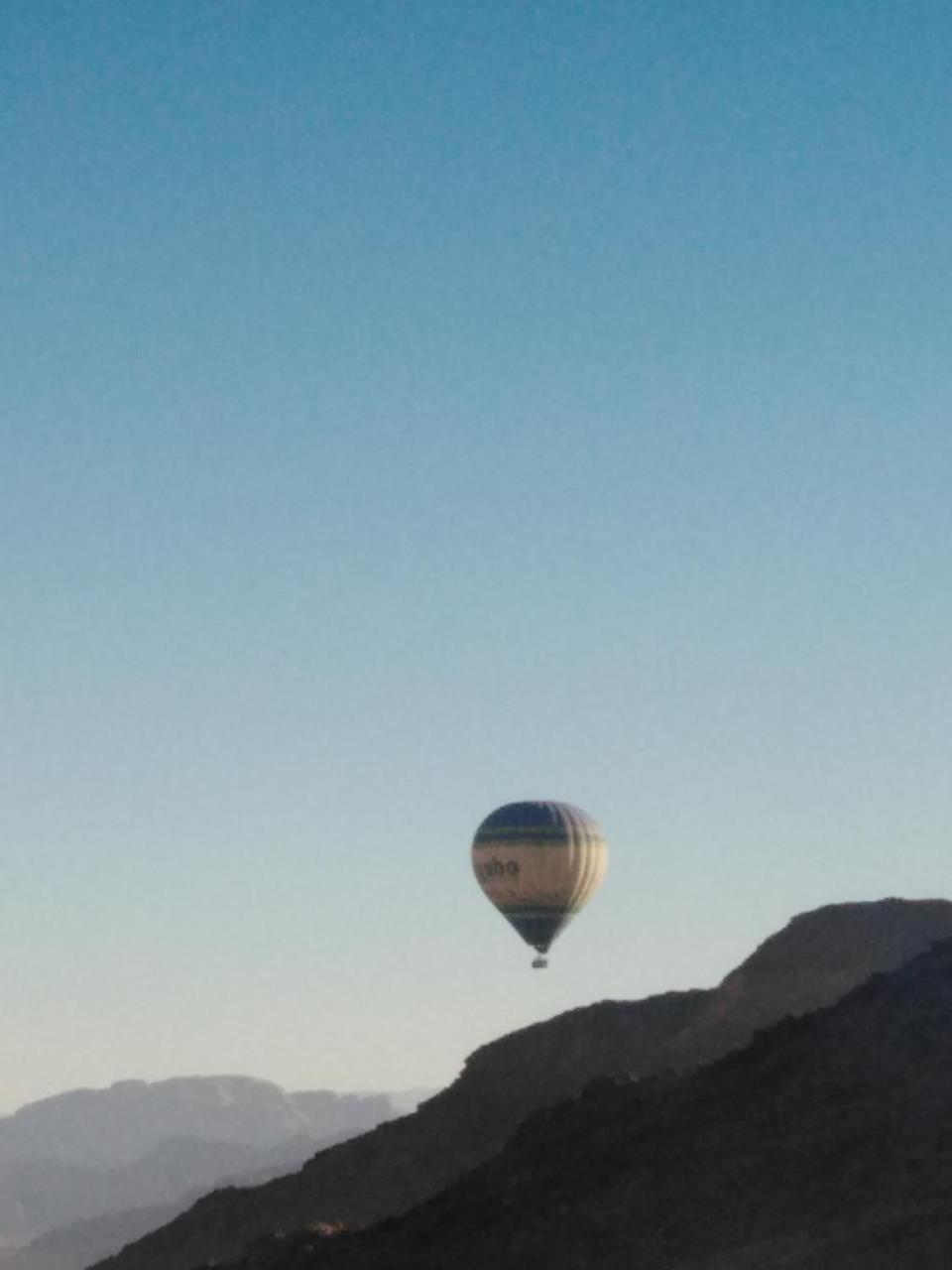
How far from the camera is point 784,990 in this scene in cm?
6888

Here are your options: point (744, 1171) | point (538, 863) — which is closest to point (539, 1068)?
point (538, 863)

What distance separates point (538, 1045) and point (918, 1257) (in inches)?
1462

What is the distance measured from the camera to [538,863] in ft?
236

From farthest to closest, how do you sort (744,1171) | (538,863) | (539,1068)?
(538,863), (539,1068), (744,1171)

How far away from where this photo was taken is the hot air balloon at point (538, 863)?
71875 millimetres

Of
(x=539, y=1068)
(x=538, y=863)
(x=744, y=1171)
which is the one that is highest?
(x=538, y=863)

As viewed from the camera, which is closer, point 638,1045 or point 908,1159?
point 908,1159

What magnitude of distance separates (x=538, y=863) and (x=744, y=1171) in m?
29.0

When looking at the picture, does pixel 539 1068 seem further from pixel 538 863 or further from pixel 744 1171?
pixel 744 1171

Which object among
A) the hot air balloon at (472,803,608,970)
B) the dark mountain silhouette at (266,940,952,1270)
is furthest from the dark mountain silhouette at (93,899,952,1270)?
the dark mountain silhouette at (266,940,952,1270)

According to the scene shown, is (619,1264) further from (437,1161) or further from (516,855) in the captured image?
(516,855)

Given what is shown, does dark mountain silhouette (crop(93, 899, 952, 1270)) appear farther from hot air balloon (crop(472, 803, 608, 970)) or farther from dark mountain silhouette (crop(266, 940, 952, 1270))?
dark mountain silhouette (crop(266, 940, 952, 1270))

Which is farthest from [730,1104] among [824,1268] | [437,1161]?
[437,1161]

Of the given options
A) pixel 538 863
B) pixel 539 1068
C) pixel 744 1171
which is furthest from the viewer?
pixel 538 863
